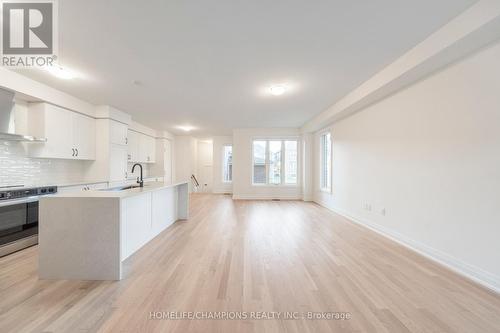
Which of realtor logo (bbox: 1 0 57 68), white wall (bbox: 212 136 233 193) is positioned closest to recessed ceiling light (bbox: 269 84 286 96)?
realtor logo (bbox: 1 0 57 68)

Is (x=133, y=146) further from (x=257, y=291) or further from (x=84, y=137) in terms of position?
(x=257, y=291)

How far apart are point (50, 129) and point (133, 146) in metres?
2.81

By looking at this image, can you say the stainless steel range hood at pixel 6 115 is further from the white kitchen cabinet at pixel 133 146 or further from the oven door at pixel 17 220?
the white kitchen cabinet at pixel 133 146

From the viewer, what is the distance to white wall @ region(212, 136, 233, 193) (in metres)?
9.22

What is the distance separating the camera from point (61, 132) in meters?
4.11

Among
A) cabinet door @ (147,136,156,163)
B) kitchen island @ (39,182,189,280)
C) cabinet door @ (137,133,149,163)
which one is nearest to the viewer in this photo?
kitchen island @ (39,182,189,280)

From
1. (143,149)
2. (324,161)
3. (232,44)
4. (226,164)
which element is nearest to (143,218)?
(232,44)

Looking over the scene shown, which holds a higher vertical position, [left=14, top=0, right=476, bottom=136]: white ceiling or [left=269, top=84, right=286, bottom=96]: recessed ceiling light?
[left=14, top=0, right=476, bottom=136]: white ceiling

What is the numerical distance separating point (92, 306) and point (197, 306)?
0.87 metres

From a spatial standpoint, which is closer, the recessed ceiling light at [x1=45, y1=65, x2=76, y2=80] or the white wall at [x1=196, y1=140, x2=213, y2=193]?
the recessed ceiling light at [x1=45, y1=65, x2=76, y2=80]

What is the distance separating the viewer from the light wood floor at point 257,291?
5.15 feet

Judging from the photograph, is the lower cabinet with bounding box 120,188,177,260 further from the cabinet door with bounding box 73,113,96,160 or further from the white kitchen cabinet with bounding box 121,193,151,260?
the cabinet door with bounding box 73,113,96,160

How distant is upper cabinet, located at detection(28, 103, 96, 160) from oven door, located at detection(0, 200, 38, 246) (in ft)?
3.78

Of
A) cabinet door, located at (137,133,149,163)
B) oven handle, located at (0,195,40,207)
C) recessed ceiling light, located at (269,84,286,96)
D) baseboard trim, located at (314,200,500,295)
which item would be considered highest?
recessed ceiling light, located at (269,84,286,96)
